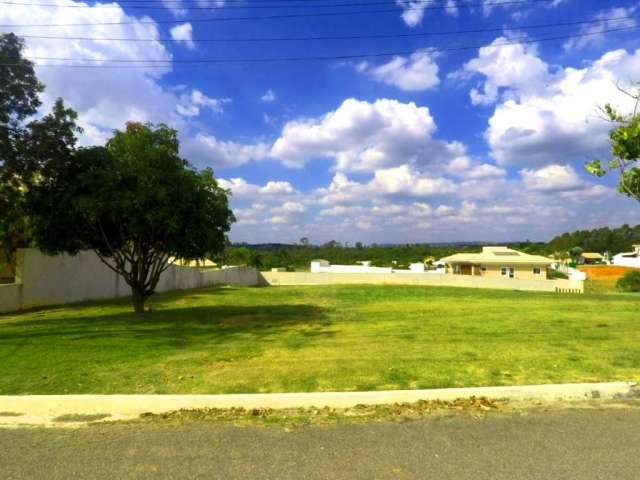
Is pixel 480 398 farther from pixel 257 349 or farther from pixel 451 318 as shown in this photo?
pixel 451 318

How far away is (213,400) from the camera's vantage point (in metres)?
5.57

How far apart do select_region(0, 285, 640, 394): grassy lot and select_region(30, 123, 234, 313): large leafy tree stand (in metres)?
1.89

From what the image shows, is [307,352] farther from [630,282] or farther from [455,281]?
[630,282]

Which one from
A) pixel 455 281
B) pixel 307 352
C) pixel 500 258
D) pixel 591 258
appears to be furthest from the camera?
pixel 591 258

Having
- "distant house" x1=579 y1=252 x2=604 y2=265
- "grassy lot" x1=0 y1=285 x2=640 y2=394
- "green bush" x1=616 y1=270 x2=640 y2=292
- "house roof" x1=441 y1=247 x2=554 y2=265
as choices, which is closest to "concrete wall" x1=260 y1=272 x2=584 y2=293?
"green bush" x1=616 y1=270 x2=640 y2=292

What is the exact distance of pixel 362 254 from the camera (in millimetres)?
104562

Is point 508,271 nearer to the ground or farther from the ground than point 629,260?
nearer to the ground

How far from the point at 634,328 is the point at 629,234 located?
138481mm

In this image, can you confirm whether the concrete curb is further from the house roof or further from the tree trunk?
the house roof

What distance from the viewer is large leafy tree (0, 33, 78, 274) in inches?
506

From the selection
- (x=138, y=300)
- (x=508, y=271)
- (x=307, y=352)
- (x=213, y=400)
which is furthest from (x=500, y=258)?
(x=213, y=400)

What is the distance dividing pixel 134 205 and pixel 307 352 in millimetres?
6042

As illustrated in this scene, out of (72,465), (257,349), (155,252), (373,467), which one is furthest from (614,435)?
(155,252)

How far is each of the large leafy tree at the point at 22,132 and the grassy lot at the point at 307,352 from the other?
369cm
